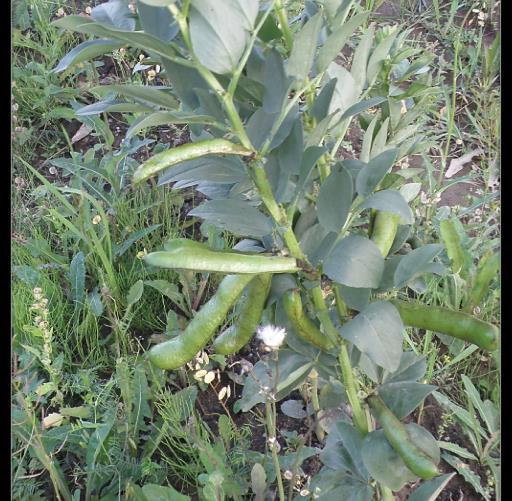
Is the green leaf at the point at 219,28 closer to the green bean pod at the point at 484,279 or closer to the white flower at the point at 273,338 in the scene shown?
the white flower at the point at 273,338

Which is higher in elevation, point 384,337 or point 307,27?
point 307,27

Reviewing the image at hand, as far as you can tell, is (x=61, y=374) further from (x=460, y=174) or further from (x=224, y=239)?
(x=460, y=174)

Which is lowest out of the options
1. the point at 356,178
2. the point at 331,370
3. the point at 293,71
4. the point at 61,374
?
the point at 61,374

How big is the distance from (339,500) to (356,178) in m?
0.52

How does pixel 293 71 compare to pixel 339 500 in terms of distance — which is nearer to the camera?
pixel 293 71

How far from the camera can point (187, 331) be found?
925 millimetres

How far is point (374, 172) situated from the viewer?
0.84m

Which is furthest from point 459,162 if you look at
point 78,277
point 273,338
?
point 273,338

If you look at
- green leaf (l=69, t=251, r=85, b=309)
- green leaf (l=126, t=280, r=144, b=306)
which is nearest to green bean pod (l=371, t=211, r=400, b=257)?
green leaf (l=126, t=280, r=144, b=306)

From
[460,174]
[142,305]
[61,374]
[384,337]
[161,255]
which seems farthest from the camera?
[460,174]

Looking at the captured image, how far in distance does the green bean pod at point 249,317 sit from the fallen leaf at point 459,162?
1253 mm

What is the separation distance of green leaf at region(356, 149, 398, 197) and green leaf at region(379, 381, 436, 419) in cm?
31

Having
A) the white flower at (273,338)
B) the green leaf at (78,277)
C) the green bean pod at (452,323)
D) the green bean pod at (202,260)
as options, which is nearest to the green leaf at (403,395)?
the green bean pod at (452,323)

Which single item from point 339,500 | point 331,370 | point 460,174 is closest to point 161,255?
point 331,370
